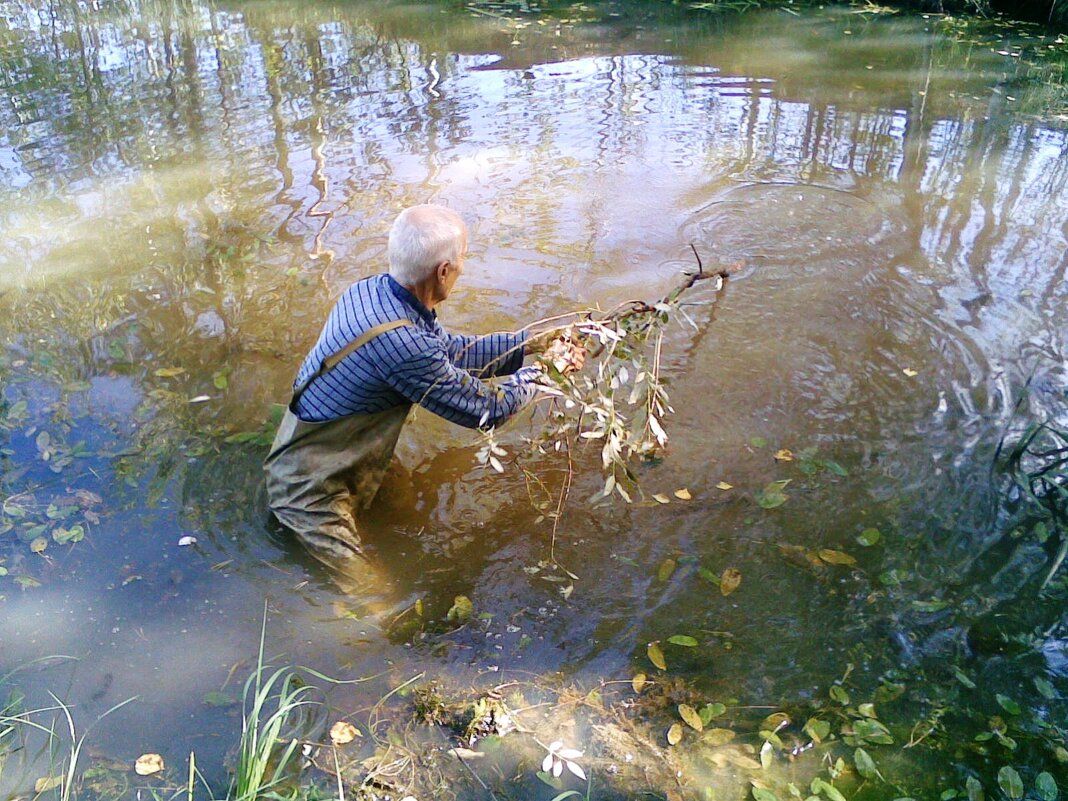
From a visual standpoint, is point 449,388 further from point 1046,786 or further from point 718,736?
point 1046,786

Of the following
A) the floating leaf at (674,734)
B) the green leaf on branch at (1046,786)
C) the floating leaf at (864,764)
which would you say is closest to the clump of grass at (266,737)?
the floating leaf at (674,734)

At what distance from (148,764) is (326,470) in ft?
4.23

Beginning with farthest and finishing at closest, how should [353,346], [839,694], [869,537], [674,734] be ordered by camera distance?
[869,537], [353,346], [839,694], [674,734]

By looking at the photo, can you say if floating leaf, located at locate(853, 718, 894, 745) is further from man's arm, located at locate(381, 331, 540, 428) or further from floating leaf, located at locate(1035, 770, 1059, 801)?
man's arm, located at locate(381, 331, 540, 428)

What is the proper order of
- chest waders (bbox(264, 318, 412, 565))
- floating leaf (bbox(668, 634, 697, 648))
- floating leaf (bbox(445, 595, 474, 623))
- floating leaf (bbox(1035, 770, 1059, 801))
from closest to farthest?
floating leaf (bbox(1035, 770, 1059, 801)), floating leaf (bbox(668, 634, 697, 648)), floating leaf (bbox(445, 595, 474, 623)), chest waders (bbox(264, 318, 412, 565))

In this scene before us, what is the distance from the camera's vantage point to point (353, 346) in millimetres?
3357

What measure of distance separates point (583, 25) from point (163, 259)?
30.0 ft

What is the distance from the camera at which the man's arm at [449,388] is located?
336cm

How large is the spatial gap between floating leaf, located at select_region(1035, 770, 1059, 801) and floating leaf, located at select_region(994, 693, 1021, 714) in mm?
261

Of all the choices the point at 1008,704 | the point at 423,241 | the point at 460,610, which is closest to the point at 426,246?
the point at 423,241

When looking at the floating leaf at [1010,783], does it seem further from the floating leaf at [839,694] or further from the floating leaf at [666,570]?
the floating leaf at [666,570]

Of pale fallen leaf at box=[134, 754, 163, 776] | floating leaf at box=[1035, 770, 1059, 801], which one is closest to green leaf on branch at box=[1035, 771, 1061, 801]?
floating leaf at box=[1035, 770, 1059, 801]

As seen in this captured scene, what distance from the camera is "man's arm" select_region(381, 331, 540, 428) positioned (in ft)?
11.0

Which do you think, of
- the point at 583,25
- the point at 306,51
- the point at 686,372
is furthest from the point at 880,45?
the point at 686,372
